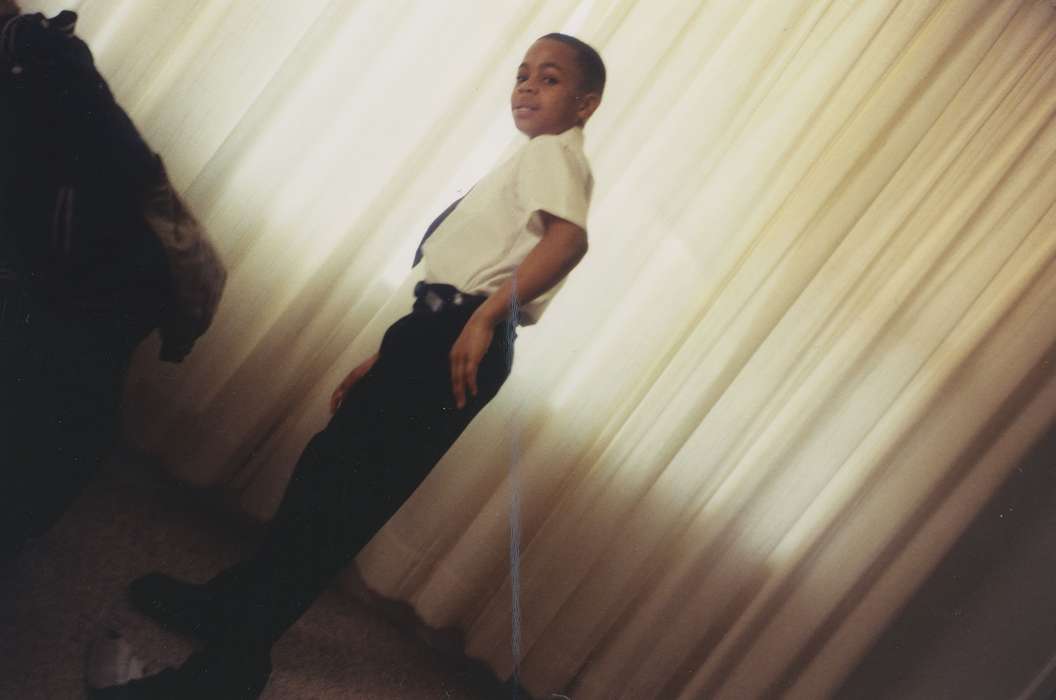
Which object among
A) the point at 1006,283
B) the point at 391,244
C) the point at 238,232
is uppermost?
the point at 1006,283

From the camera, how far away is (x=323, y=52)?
41.4 inches

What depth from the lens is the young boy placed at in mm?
906

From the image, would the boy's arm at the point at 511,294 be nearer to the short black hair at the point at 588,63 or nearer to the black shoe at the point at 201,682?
the short black hair at the point at 588,63

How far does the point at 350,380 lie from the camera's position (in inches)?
40.3

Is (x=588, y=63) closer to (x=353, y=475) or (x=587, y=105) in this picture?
(x=587, y=105)

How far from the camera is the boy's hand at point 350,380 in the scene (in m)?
1.02

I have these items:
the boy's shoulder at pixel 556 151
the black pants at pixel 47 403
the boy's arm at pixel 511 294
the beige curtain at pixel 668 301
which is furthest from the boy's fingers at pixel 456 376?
the black pants at pixel 47 403

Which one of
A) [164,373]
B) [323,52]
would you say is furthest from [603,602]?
[323,52]

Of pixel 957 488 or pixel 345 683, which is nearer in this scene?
pixel 345 683

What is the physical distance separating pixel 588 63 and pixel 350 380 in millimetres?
550

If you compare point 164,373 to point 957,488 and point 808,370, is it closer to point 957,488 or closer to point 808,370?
point 808,370

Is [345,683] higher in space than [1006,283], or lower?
lower

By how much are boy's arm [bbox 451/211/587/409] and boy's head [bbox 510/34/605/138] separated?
15 cm

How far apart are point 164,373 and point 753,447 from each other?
876 mm
